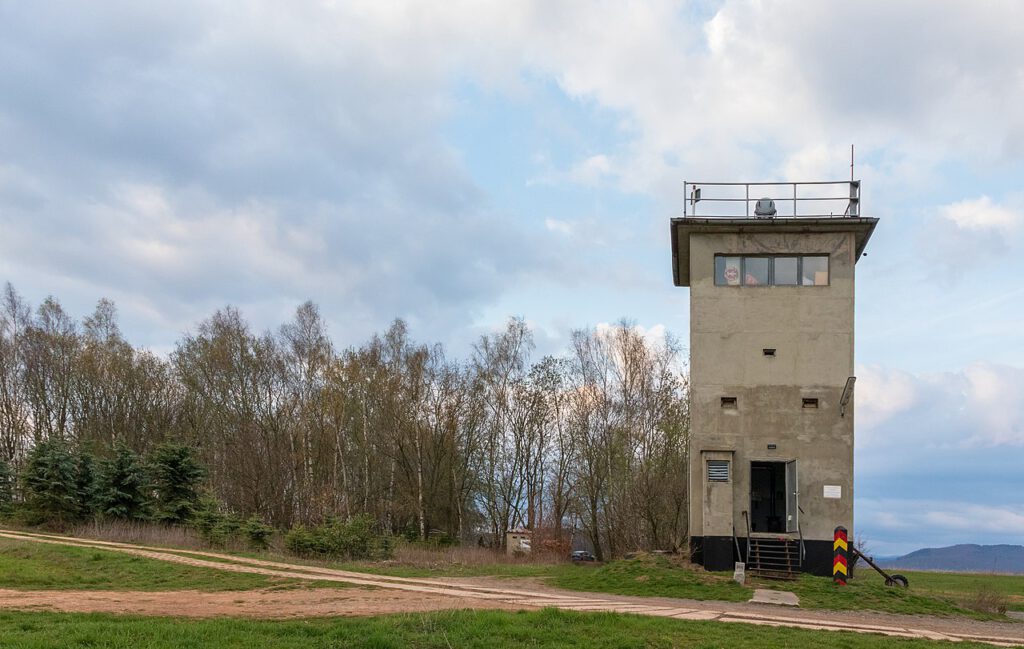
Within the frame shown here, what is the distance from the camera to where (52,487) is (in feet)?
104

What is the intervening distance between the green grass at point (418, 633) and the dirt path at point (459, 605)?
138 cm

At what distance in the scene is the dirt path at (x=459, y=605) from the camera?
1373 cm

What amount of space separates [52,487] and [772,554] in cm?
2637

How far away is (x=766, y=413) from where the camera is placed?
77.1 feet

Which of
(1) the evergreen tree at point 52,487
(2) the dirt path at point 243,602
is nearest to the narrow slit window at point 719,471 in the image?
(2) the dirt path at point 243,602

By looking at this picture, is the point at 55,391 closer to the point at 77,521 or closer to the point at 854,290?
the point at 77,521

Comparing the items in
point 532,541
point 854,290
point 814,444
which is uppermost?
point 854,290

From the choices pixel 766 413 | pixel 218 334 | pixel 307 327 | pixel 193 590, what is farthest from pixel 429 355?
pixel 193 590

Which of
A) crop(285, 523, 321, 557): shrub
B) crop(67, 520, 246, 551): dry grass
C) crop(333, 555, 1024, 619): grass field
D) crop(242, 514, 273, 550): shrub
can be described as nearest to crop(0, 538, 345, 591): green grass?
crop(333, 555, 1024, 619): grass field

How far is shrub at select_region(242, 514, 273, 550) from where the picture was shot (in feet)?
92.9

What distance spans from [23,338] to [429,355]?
2419 centimetres

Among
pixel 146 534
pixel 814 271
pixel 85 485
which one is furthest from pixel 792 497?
pixel 85 485

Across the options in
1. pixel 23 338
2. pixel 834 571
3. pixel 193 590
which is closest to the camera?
pixel 193 590

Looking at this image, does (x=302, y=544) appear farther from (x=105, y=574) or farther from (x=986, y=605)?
(x=986, y=605)
